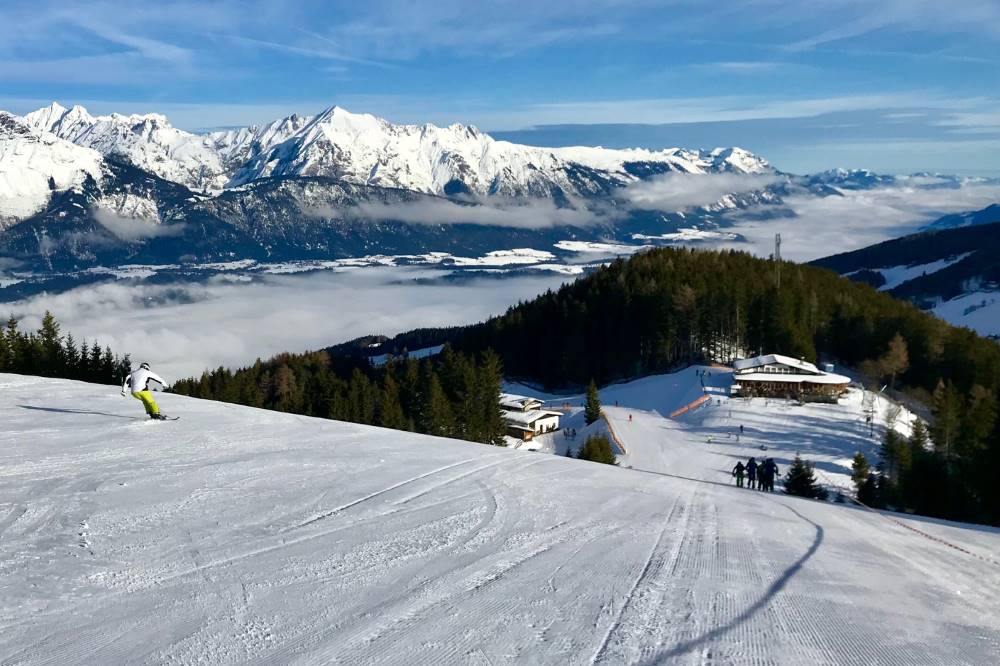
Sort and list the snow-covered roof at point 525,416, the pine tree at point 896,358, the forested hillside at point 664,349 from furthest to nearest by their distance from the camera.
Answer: the pine tree at point 896,358 → the snow-covered roof at point 525,416 → the forested hillside at point 664,349

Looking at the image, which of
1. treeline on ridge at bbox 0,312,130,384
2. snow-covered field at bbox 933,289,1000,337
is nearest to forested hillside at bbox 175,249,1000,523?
treeline on ridge at bbox 0,312,130,384

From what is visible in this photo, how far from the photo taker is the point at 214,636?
19.8 feet

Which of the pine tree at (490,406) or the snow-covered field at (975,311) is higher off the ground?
the snow-covered field at (975,311)

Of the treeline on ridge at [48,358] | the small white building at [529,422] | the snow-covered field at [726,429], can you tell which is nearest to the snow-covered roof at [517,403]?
the small white building at [529,422]

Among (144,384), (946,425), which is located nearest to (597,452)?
(946,425)

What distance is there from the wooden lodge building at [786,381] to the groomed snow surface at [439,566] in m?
52.6

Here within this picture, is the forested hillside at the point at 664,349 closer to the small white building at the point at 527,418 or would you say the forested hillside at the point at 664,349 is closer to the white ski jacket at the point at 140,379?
the small white building at the point at 527,418

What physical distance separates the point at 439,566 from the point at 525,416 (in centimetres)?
5372

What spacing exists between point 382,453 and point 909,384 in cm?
7154

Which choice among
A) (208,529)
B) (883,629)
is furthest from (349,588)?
(883,629)

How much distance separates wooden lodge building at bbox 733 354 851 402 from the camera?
64125mm

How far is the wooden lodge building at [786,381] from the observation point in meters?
64.1

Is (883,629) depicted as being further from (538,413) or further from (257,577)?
(538,413)

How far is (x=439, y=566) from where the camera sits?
7918mm
